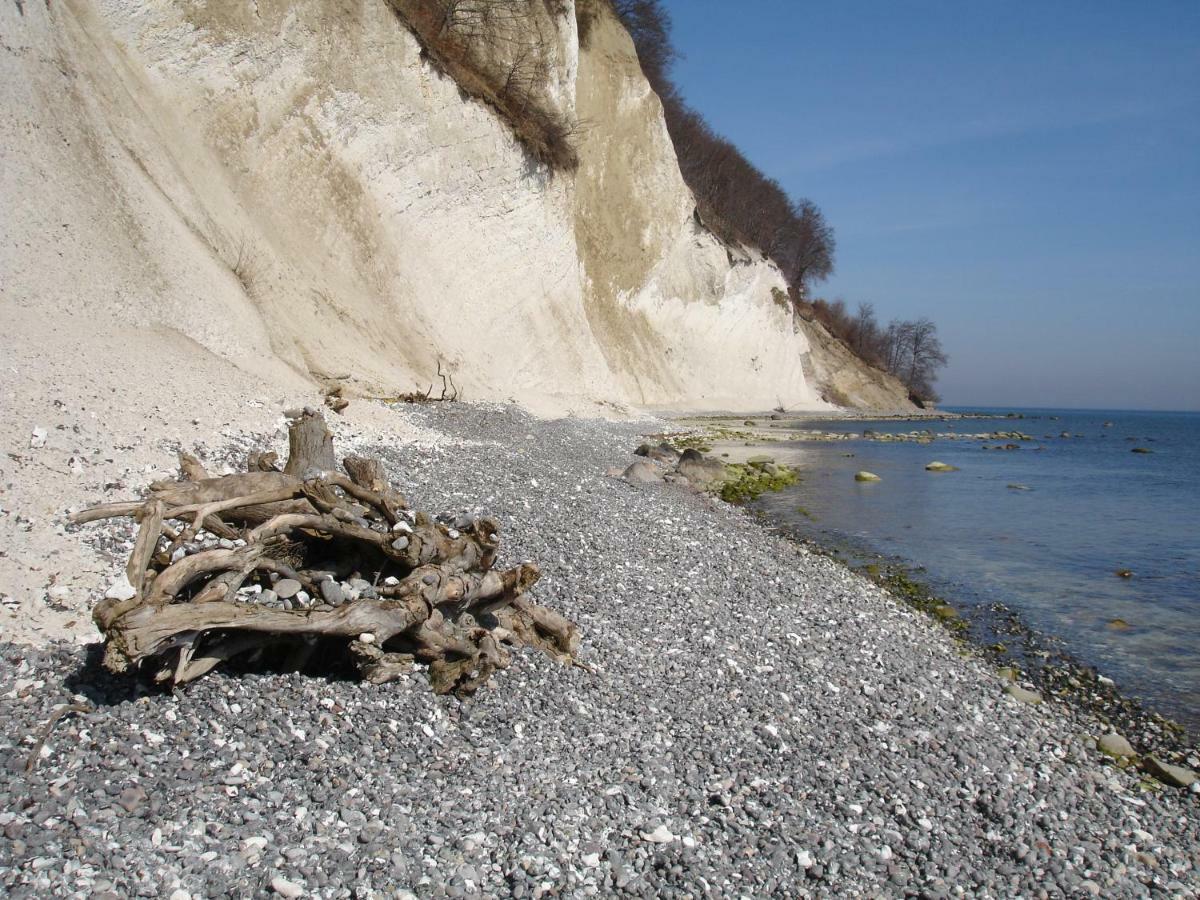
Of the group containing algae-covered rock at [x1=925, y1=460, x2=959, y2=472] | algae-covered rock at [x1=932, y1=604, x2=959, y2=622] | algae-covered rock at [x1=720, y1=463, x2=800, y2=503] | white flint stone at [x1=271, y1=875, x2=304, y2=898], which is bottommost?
algae-covered rock at [x1=932, y1=604, x2=959, y2=622]

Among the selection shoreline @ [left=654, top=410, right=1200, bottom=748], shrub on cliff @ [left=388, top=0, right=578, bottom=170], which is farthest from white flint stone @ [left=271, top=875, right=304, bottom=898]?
shrub on cliff @ [left=388, top=0, right=578, bottom=170]

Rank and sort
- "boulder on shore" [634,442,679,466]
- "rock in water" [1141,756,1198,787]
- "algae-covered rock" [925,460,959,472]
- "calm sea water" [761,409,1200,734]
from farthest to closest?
"algae-covered rock" [925,460,959,472] < "boulder on shore" [634,442,679,466] < "calm sea water" [761,409,1200,734] < "rock in water" [1141,756,1198,787]

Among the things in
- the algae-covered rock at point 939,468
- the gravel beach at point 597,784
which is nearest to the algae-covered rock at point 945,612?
the gravel beach at point 597,784

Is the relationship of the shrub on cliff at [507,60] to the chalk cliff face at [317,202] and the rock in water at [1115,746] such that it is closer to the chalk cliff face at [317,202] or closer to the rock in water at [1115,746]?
the chalk cliff face at [317,202]

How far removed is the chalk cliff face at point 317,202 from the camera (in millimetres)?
12508

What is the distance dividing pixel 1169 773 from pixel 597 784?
4552 mm

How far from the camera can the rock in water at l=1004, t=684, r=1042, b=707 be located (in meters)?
7.14

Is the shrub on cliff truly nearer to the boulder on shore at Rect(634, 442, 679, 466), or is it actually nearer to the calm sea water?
the boulder on shore at Rect(634, 442, 679, 466)

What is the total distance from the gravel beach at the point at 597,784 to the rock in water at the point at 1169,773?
0.51ft

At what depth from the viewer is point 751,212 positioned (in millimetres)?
56219

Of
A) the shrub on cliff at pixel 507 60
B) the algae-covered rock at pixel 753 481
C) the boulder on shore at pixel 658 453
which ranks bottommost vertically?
the algae-covered rock at pixel 753 481

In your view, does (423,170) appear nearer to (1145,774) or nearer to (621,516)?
(621,516)

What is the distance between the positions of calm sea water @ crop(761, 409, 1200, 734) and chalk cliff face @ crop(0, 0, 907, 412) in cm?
1018

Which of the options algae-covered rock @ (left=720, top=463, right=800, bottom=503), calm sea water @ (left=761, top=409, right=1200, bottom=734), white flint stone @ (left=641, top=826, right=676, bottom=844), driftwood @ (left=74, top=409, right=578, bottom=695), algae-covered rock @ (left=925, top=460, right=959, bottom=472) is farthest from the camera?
algae-covered rock @ (left=925, top=460, right=959, bottom=472)
